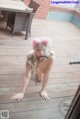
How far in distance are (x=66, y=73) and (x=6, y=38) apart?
1729 mm

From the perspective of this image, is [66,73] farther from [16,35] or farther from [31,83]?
[16,35]

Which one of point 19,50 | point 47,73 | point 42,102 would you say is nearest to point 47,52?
point 47,73

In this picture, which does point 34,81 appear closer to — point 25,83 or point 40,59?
point 25,83

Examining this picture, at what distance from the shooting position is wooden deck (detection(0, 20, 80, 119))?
2.49m

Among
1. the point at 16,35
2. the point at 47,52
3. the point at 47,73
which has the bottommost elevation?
the point at 16,35

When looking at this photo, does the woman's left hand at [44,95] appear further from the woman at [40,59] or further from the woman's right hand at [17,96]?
the woman's right hand at [17,96]

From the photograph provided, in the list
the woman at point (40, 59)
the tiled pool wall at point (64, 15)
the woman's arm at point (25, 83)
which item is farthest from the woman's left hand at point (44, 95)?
the tiled pool wall at point (64, 15)

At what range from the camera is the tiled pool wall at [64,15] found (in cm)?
676

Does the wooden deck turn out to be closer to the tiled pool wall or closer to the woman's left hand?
the woman's left hand

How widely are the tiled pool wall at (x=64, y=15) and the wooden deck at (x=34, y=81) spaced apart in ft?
5.09

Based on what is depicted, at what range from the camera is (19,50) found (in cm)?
403

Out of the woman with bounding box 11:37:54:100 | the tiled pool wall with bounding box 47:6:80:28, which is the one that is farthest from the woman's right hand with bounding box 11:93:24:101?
the tiled pool wall with bounding box 47:6:80:28

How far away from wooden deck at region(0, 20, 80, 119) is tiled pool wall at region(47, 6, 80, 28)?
5.09 ft

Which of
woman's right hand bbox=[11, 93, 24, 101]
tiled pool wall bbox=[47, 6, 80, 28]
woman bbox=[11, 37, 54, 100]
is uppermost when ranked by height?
woman bbox=[11, 37, 54, 100]
